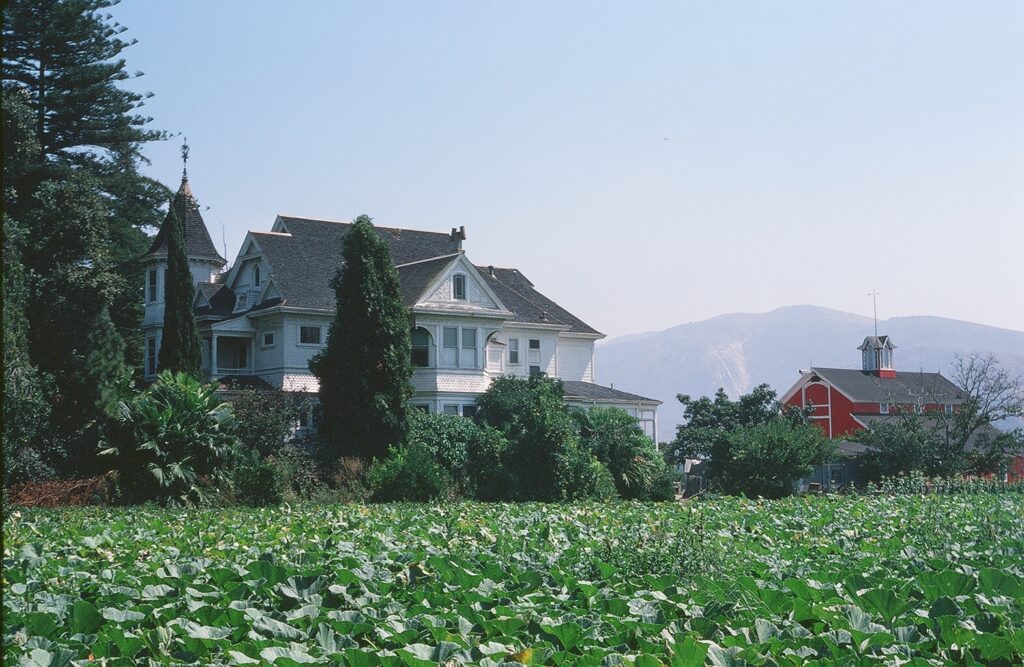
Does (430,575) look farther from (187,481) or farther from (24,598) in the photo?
(187,481)

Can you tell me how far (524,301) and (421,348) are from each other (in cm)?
872

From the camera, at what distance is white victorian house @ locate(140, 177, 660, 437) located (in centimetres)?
4150

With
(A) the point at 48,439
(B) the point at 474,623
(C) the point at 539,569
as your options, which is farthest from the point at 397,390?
A: (B) the point at 474,623

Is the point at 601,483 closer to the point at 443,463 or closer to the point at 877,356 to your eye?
the point at 443,463

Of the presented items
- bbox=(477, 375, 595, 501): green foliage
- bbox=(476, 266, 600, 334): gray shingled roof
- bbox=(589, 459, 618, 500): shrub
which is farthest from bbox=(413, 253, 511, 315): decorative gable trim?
bbox=(589, 459, 618, 500): shrub

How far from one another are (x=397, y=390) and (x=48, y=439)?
32.9 feet

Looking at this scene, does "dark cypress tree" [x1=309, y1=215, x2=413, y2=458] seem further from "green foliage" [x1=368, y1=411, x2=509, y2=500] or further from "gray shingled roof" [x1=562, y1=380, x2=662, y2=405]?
"gray shingled roof" [x1=562, y1=380, x2=662, y2=405]

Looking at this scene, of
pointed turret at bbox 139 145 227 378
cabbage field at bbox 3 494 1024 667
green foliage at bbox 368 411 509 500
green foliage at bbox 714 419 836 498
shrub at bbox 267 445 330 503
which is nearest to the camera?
cabbage field at bbox 3 494 1024 667

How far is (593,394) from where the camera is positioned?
47.8 m

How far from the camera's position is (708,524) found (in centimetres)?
1295

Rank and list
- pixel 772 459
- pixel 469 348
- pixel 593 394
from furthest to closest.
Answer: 1. pixel 593 394
2. pixel 469 348
3. pixel 772 459

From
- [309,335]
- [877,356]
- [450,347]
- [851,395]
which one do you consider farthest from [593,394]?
[877,356]

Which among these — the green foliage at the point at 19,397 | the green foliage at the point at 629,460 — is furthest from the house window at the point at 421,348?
the green foliage at the point at 19,397

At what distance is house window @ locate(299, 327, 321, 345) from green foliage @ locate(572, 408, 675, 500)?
550 inches
